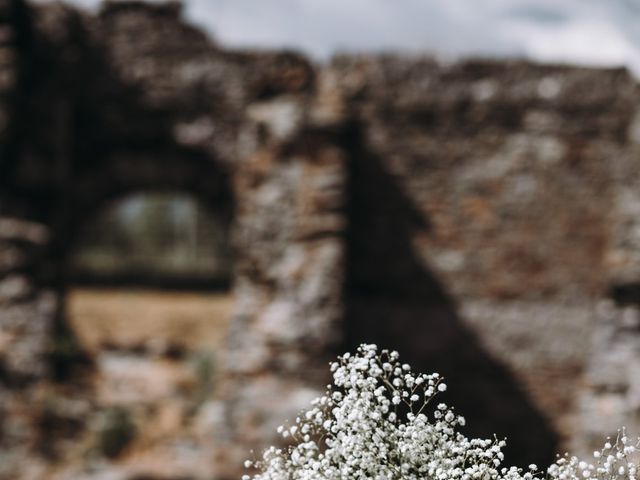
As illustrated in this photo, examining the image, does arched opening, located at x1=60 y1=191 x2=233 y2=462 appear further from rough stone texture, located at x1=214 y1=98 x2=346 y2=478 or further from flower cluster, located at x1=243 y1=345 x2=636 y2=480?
flower cluster, located at x1=243 y1=345 x2=636 y2=480

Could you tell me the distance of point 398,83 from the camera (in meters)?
6.20

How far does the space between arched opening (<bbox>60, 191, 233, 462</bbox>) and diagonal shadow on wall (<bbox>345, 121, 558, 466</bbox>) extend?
137 centimetres

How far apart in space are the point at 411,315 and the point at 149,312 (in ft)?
→ 21.5

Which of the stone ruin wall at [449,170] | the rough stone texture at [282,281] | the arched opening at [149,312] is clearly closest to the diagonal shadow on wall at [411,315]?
the stone ruin wall at [449,170]

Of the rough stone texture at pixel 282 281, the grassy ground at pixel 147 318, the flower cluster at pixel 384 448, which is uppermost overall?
the grassy ground at pixel 147 318

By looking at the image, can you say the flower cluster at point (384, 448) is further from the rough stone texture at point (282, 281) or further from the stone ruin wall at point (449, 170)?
the stone ruin wall at point (449, 170)

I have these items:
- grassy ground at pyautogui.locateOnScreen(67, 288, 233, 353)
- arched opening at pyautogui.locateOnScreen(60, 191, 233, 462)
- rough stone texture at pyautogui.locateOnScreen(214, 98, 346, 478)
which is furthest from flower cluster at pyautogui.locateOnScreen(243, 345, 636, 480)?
grassy ground at pyautogui.locateOnScreen(67, 288, 233, 353)

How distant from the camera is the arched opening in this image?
570 centimetres

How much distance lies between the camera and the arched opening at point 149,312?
224 inches

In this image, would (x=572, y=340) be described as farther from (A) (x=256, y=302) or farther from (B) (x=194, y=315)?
(B) (x=194, y=315)

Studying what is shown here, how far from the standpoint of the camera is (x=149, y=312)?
1169 cm

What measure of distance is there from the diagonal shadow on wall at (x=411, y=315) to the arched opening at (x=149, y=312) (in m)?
1.37

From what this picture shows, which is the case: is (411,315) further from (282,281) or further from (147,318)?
(147,318)

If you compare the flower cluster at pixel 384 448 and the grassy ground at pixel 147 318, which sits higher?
the grassy ground at pixel 147 318
